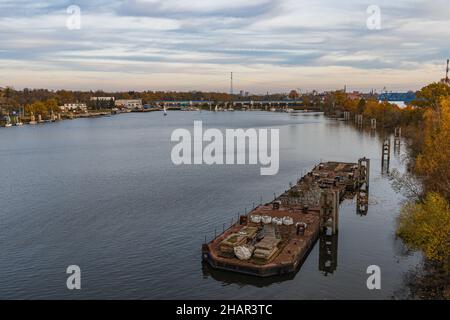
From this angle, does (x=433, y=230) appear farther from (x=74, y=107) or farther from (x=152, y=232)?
(x=74, y=107)

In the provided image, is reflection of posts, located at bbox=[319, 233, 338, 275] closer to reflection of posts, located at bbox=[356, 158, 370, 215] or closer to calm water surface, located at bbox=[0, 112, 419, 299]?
calm water surface, located at bbox=[0, 112, 419, 299]

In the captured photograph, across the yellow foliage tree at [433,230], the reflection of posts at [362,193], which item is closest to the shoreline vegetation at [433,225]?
the yellow foliage tree at [433,230]

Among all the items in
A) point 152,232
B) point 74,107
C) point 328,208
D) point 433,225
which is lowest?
point 152,232

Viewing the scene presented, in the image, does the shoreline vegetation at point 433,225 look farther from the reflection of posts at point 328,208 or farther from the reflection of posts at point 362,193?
the reflection of posts at point 362,193

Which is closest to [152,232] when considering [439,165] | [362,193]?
[439,165]

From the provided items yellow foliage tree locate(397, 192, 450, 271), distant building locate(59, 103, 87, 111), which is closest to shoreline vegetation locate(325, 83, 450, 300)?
yellow foliage tree locate(397, 192, 450, 271)

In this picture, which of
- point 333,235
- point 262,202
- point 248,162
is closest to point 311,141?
point 248,162
